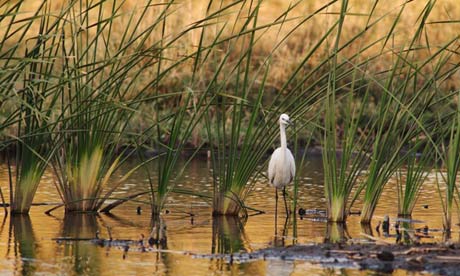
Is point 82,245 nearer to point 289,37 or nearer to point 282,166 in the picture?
point 282,166

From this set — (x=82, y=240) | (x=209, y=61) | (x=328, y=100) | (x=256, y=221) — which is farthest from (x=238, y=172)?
(x=209, y=61)

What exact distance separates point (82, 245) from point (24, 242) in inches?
18.0

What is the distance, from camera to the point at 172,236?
8562mm

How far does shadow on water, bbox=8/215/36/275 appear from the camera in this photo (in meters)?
7.21

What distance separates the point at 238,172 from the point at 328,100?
1.14 metres

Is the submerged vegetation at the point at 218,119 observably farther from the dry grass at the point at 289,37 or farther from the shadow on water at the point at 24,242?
the dry grass at the point at 289,37

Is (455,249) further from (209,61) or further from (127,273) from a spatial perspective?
(209,61)

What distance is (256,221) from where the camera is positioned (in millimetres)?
9680

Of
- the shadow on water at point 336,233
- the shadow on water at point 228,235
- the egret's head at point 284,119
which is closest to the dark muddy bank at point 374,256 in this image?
the shadow on water at point 228,235

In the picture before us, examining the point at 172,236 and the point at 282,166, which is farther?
the point at 282,166

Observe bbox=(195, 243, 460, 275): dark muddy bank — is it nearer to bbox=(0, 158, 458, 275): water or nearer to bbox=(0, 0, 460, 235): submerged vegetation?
bbox=(0, 158, 458, 275): water

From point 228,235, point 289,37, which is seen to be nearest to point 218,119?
point 228,235

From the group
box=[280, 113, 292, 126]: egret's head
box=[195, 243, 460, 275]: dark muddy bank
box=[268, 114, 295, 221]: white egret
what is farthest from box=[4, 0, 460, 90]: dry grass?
box=[195, 243, 460, 275]: dark muddy bank

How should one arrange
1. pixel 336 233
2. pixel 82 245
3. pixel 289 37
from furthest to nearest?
pixel 289 37 < pixel 336 233 < pixel 82 245
